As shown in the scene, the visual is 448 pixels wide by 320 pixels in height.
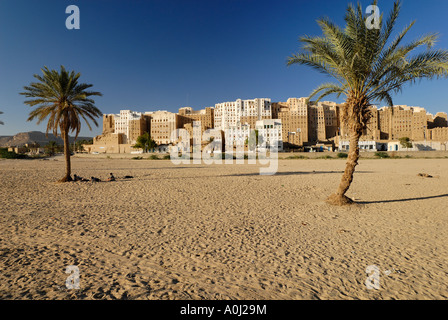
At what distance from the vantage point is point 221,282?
3.49 metres

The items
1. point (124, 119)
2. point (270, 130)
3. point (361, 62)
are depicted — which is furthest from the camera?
point (124, 119)

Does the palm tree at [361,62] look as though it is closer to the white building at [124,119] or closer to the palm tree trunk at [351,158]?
the palm tree trunk at [351,158]

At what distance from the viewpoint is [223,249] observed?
4.77 meters

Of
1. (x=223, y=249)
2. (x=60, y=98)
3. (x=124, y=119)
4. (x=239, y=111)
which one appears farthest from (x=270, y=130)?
(x=223, y=249)

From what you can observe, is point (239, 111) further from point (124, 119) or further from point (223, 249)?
point (223, 249)

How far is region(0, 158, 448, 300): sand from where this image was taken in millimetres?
3330

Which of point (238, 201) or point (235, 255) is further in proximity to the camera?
point (238, 201)

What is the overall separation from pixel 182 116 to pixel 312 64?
138422mm

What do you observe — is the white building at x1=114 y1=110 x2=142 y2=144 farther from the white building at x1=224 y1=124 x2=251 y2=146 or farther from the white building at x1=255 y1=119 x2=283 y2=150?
the white building at x1=255 y1=119 x2=283 y2=150

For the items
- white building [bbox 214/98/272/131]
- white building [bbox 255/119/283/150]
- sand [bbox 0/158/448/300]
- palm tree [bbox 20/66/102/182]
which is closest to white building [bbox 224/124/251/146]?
white building [bbox 255/119/283/150]

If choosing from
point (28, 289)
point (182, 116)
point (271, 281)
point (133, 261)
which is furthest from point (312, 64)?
point (182, 116)

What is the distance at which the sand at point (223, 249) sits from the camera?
10.9 feet

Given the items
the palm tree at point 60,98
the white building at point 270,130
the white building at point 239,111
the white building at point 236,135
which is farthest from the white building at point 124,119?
the palm tree at point 60,98
